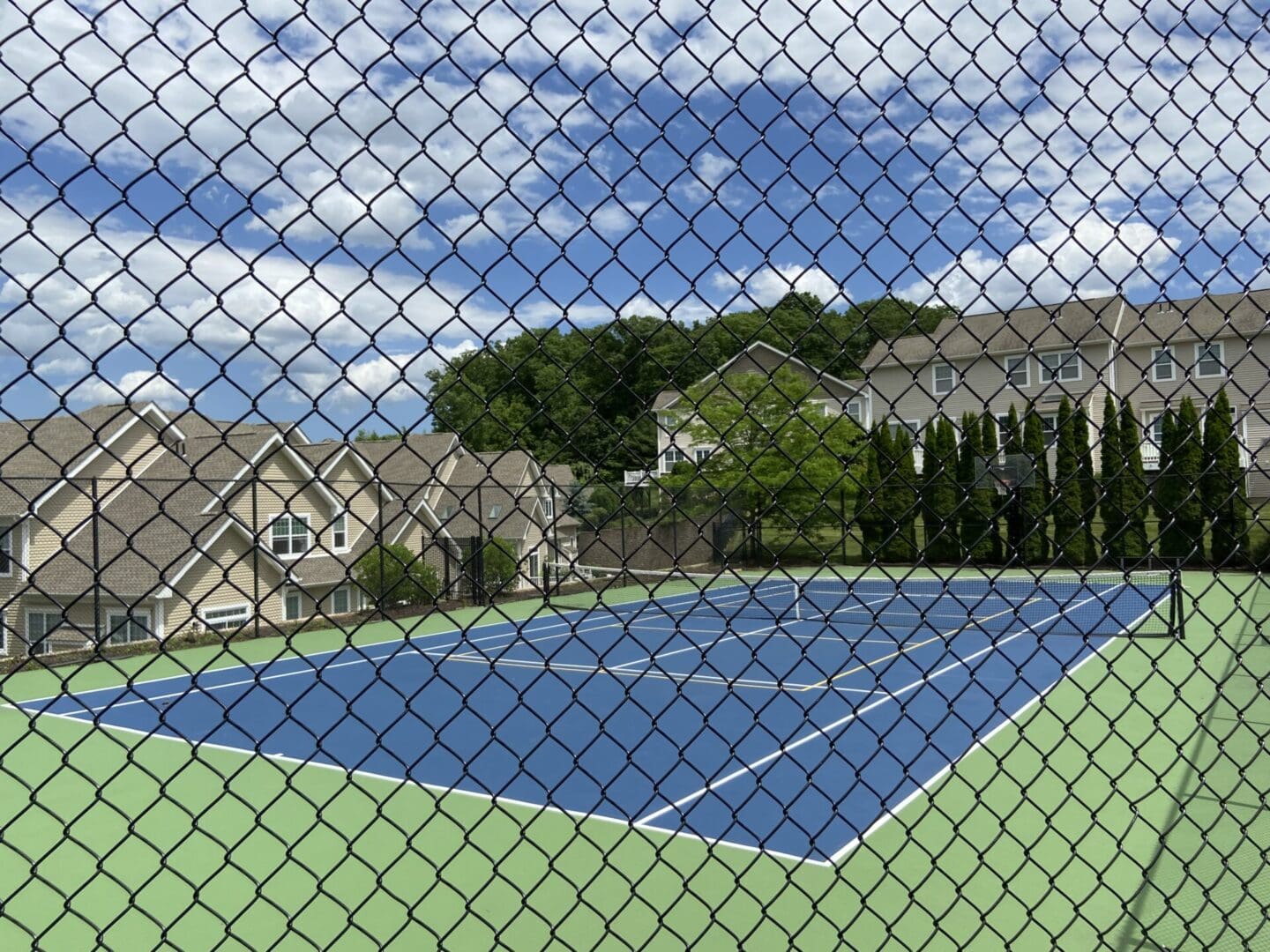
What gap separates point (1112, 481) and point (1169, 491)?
17237mm

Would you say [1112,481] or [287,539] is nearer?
[1112,481]

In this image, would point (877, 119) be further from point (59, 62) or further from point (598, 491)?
point (598, 491)

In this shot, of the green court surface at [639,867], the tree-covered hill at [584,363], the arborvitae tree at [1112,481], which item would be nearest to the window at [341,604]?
the green court surface at [639,867]

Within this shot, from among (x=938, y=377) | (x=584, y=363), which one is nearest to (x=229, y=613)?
(x=938, y=377)

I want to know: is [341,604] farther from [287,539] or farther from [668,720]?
[668,720]

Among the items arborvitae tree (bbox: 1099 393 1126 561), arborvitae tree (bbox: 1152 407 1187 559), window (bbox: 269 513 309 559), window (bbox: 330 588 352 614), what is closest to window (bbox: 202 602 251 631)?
window (bbox: 269 513 309 559)

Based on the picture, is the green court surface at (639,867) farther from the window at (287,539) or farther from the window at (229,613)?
the window at (229,613)

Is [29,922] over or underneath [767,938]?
underneath

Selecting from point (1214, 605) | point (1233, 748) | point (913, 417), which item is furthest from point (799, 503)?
point (1233, 748)

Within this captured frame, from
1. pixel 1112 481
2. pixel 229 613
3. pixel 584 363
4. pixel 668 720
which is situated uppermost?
pixel 1112 481

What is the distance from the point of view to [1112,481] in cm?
189

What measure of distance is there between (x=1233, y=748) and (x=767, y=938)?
428 centimetres

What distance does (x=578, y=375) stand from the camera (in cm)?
214

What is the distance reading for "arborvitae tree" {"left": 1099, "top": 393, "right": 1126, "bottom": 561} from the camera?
2.00m
